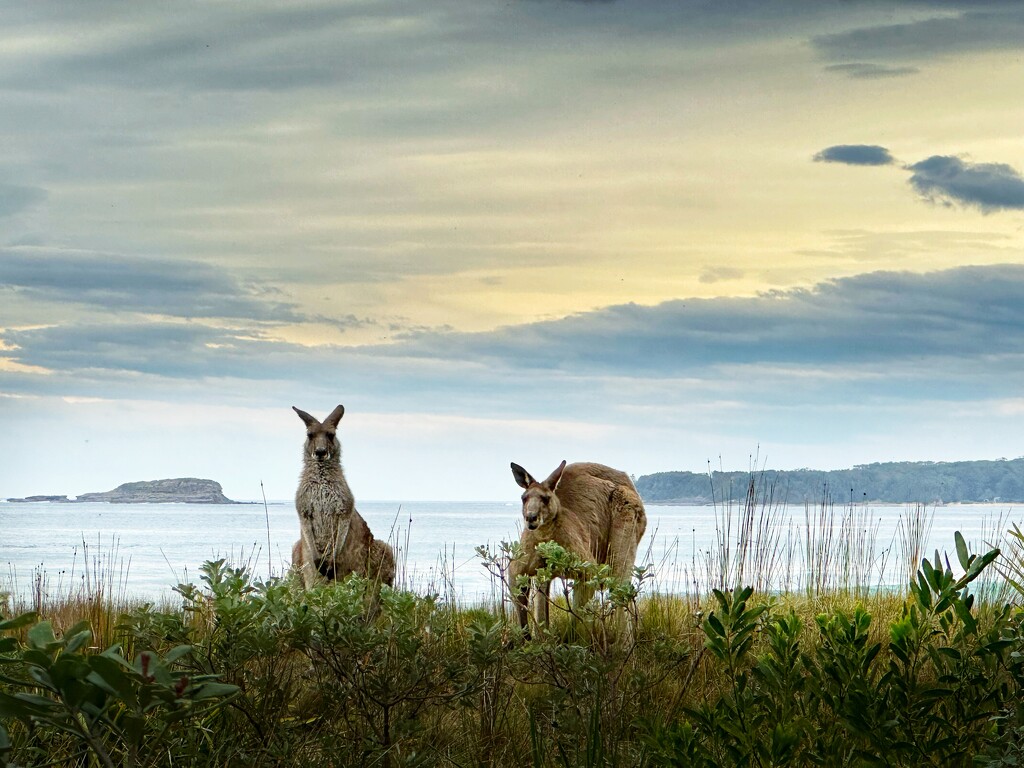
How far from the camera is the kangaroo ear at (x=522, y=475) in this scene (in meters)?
7.58

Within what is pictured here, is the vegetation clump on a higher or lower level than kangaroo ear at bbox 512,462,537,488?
lower

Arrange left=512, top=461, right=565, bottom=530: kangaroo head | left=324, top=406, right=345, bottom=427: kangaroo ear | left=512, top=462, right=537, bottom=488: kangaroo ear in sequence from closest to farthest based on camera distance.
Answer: left=512, top=461, right=565, bottom=530: kangaroo head
left=512, top=462, right=537, bottom=488: kangaroo ear
left=324, top=406, right=345, bottom=427: kangaroo ear

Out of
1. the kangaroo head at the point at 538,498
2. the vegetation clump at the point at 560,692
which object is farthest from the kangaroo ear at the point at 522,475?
the vegetation clump at the point at 560,692

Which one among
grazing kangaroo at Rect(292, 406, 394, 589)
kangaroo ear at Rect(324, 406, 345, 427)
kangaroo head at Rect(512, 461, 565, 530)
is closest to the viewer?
kangaroo head at Rect(512, 461, 565, 530)

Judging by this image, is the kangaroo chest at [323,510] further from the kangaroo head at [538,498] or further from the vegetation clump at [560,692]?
the vegetation clump at [560,692]

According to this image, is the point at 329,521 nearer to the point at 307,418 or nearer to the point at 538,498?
the point at 307,418

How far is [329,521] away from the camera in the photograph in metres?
8.38

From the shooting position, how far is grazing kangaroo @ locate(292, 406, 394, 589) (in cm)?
830

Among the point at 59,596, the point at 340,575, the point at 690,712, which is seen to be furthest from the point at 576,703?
the point at 59,596

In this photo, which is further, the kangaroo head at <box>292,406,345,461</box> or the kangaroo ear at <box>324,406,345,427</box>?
the kangaroo ear at <box>324,406,345,427</box>

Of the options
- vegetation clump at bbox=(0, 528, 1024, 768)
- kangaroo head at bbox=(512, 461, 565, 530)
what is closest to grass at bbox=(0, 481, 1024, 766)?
vegetation clump at bbox=(0, 528, 1024, 768)

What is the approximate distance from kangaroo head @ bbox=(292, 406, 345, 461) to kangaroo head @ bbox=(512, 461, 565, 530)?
175 cm

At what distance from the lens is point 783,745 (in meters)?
3.27

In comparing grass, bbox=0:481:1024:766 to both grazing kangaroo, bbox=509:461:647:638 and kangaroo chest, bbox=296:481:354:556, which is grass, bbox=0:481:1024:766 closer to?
grazing kangaroo, bbox=509:461:647:638
